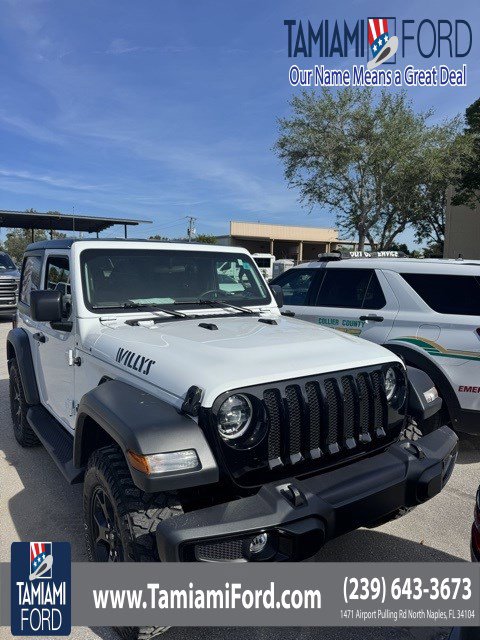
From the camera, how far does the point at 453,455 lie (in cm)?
278

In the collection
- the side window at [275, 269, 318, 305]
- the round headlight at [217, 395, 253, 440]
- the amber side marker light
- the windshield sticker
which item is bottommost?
the amber side marker light

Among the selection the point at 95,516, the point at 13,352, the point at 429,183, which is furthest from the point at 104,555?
the point at 429,183

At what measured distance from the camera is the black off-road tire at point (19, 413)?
4.46m

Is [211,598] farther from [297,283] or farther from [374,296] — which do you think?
[297,283]

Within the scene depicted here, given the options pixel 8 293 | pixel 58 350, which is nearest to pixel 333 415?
pixel 58 350

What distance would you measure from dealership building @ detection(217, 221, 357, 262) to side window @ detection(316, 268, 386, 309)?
4183cm

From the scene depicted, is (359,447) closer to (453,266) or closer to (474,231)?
(453,266)

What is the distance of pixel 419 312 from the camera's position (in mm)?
4758

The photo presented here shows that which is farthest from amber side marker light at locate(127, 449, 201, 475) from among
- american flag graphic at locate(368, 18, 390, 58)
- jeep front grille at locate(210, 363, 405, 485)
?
american flag graphic at locate(368, 18, 390, 58)

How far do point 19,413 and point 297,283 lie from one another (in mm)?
3509

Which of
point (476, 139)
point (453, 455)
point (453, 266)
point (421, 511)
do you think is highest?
point (476, 139)

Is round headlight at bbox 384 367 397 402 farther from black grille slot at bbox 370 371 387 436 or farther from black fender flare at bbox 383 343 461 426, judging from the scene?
black fender flare at bbox 383 343 461 426

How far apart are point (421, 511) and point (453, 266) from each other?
2328mm

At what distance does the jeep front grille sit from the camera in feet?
7.34
